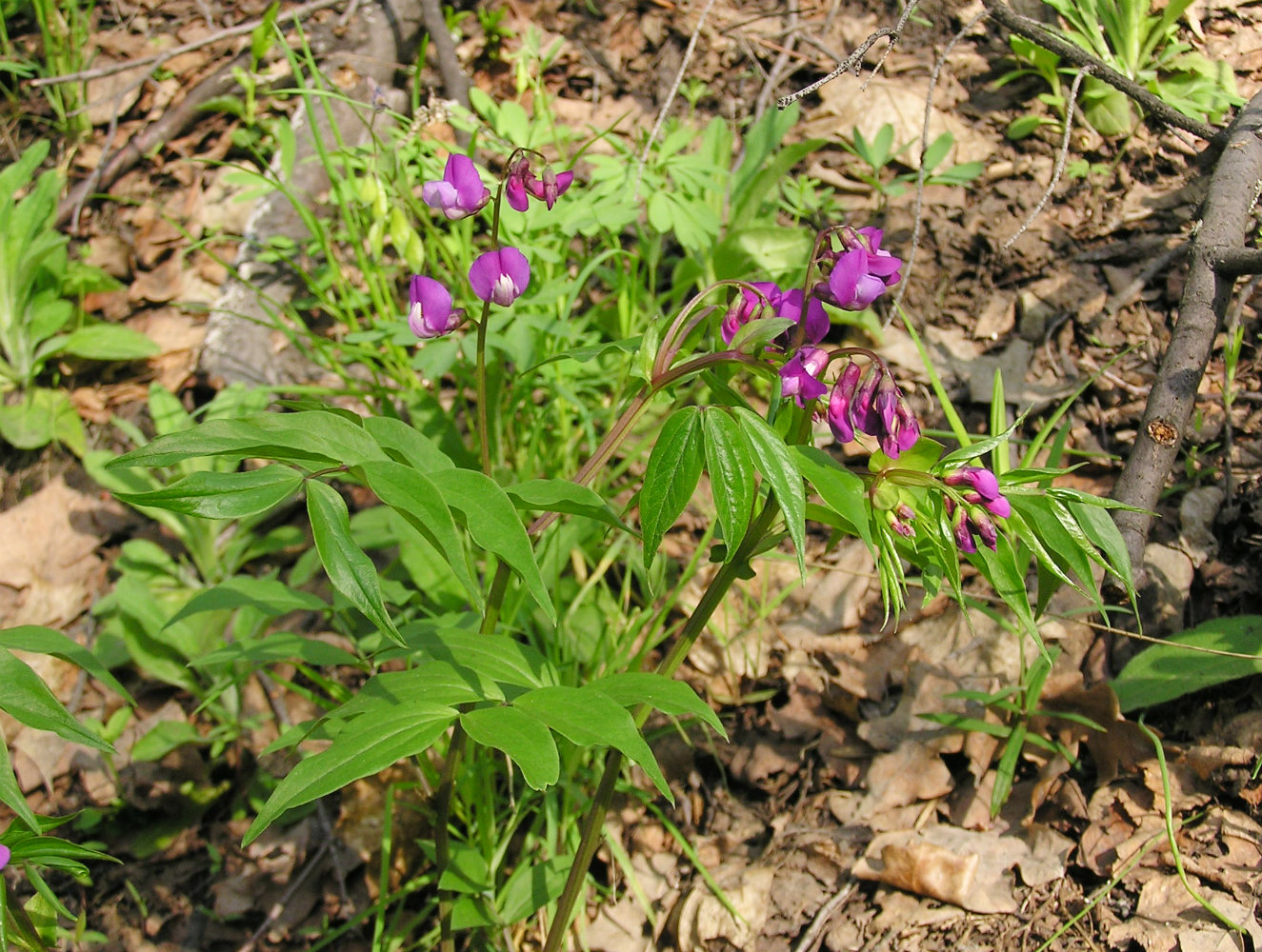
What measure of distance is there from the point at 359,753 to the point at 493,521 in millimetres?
322

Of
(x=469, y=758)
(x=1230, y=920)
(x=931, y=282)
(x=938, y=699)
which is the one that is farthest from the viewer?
(x=931, y=282)

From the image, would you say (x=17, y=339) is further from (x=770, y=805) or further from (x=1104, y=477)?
(x=1104, y=477)

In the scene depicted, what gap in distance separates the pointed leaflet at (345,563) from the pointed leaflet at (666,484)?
13.0 inches

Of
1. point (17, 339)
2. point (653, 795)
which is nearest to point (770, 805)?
point (653, 795)

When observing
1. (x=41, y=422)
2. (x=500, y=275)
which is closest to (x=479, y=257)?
(x=500, y=275)

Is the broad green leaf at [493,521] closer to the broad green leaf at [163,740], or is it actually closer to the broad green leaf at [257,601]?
the broad green leaf at [257,601]

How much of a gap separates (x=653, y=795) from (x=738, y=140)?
2.46m

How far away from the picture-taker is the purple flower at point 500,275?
1.44 m

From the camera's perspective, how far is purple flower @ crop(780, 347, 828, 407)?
3.99 ft

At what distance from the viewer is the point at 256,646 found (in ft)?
5.49

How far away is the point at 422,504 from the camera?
1.09 m

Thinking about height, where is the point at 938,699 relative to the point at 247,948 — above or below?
above

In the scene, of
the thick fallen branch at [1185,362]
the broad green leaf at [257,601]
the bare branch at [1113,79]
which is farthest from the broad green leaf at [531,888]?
the bare branch at [1113,79]

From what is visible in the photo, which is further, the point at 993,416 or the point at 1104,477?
the point at 1104,477
